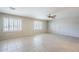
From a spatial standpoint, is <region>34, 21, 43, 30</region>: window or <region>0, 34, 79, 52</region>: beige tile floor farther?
<region>34, 21, 43, 30</region>: window

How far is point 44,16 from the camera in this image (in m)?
2.34

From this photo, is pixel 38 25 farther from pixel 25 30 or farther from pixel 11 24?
pixel 11 24

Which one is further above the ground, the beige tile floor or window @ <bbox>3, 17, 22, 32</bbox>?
window @ <bbox>3, 17, 22, 32</bbox>

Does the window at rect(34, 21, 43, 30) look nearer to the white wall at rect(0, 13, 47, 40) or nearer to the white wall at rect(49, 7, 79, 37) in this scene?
the white wall at rect(0, 13, 47, 40)

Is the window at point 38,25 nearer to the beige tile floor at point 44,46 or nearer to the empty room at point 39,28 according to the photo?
the empty room at point 39,28

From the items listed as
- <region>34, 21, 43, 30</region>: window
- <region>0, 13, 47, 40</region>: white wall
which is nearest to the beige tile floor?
<region>0, 13, 47, 40</region>: white wall

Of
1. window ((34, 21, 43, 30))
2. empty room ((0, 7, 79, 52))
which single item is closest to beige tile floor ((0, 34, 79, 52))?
empty room ((0, 7, 79, 52))

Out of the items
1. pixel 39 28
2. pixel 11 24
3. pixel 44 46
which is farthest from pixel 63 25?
pixel 11 24

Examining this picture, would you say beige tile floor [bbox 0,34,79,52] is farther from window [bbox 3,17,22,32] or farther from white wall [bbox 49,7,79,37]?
window [bbox 3,17,22,32]

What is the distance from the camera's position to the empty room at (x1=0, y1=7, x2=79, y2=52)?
6.93ft

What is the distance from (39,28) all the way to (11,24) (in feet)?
2.54

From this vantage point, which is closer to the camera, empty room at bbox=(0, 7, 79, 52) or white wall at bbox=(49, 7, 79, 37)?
empty room at bbox=(0, 7, 79, 52)
